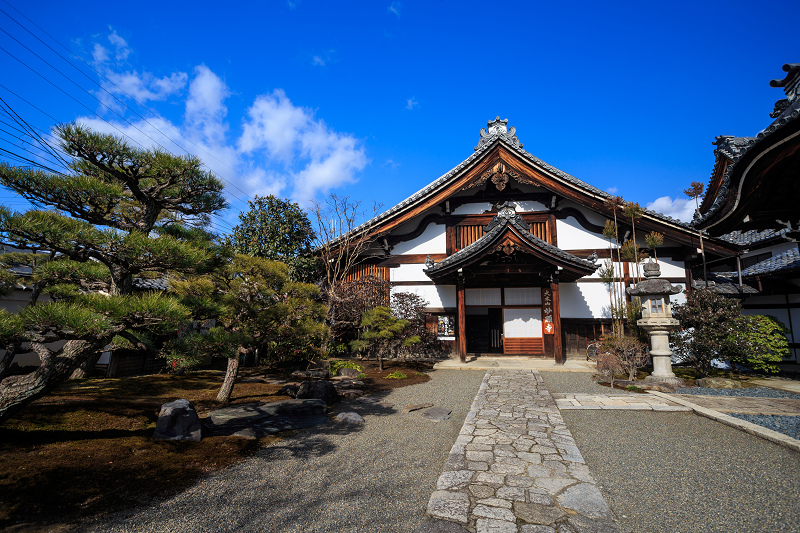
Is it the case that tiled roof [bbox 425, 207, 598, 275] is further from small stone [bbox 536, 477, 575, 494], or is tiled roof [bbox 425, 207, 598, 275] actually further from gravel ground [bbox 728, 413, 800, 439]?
small stone [bbox 536, 477, 575, 494]

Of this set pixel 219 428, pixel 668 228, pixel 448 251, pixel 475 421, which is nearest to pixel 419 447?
pixel 475 421

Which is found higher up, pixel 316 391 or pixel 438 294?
pixel 438 294

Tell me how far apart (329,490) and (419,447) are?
1560 mm

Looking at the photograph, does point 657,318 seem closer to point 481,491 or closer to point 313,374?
point 481,491

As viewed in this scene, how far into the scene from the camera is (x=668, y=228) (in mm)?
12109

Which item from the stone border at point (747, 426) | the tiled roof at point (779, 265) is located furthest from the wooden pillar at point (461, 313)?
the tiled roof at point (779, 265)

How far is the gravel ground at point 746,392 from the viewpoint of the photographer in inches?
280

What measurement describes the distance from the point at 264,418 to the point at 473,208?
11.7m

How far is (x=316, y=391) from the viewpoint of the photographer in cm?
680

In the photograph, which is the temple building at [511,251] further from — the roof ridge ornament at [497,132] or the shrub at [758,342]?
the shrub at [758,342]

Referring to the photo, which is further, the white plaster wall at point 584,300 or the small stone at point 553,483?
the white plaster wall at point 584,300

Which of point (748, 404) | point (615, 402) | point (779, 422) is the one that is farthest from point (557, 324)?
point (779, 422)

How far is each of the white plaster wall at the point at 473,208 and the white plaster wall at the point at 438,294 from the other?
323 centimetres

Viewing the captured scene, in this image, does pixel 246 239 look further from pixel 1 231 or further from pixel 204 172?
pixel 1 231
